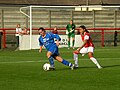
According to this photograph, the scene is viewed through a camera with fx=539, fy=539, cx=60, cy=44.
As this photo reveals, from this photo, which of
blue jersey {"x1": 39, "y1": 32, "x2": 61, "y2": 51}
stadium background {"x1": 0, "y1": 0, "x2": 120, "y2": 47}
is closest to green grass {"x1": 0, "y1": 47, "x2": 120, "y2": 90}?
blue jersey {"x1": 39, "y1": 32, "x2": 61, "y2": 51}

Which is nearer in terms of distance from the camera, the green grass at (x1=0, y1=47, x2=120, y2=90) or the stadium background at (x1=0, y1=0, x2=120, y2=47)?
the green grass at (x1=0, y1=47, x2=120, y2=90)

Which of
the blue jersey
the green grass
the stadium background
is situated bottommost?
the green grass

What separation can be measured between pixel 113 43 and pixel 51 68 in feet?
67.9

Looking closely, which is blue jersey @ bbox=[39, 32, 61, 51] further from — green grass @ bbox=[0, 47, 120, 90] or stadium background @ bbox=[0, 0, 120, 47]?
stadium background @ bbox=[0, 0, 120, 47]

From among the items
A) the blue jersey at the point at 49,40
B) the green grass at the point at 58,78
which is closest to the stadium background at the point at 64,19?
the green grass at the point at 58,78

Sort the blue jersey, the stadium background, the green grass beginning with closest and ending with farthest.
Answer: the green grass
the blue jersey
the stadium background

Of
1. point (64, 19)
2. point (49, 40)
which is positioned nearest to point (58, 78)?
point (49, 40)

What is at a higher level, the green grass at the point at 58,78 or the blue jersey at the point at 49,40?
the blue jersey at the point at 49,40

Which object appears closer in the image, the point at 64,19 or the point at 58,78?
the point at 58,78

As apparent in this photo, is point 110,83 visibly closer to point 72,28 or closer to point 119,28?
point 72,28

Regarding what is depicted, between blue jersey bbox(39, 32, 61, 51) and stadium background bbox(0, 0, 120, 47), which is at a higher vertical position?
stadium background bbox(0, 0, 120, 47)

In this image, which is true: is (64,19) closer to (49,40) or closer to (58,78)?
(49,40)

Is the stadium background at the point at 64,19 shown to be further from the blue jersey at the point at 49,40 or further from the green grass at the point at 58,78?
the blue jersey at the point at 49,40

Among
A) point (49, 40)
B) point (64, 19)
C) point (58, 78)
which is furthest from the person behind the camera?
point (64, 19)
